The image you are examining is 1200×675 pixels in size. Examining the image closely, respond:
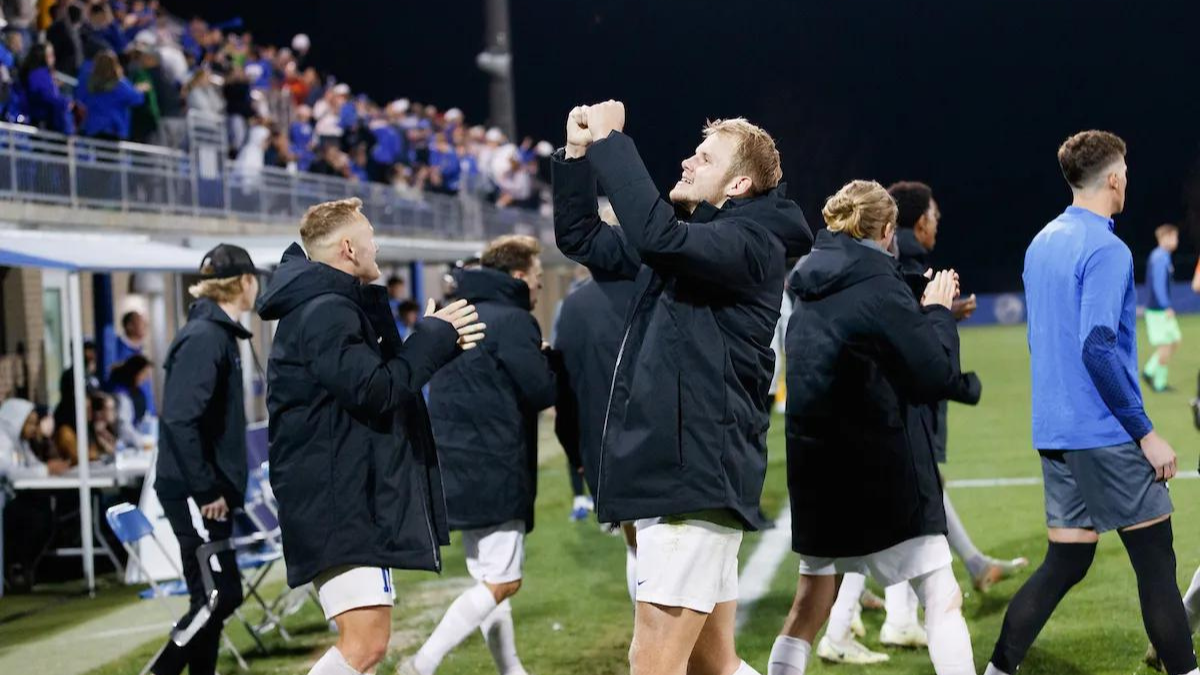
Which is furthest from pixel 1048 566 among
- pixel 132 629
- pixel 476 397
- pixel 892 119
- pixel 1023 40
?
pixel 1023 40

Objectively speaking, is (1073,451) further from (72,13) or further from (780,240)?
(72,13)

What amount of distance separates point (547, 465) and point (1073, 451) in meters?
10.8

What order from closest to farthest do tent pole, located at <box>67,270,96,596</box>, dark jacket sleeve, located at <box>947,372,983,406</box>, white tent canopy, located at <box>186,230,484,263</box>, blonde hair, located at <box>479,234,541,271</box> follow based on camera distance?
dark jacket sleeve, located at <box>947,372,983,406</box> < blonde hair, located at <box>479,234,541,271</box> < tent pole, located at <box>67,270,96,596</box> < white tent canopy, located at <box>186,230,484,263</box>

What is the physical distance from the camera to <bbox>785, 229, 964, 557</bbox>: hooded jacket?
461 centimetres

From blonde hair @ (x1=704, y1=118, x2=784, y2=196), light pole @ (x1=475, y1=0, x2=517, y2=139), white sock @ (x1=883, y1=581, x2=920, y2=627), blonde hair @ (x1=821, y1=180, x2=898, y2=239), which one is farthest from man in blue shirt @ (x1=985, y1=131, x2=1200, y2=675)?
light pole @ (x1=475, y1=0, x2=517, y2=139)

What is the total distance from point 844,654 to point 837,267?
6.99 feet

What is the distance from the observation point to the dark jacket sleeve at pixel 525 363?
238 inches

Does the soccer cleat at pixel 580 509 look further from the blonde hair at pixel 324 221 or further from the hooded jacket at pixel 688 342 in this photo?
the hooded jacket at pixel 688 342

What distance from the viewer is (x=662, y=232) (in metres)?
3.44

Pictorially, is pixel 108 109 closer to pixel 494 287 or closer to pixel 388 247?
pixel 388 247

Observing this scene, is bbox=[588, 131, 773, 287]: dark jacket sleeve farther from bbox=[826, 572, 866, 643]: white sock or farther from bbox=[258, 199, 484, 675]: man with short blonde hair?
bbox=[826, 572, 866, 643]: white sock

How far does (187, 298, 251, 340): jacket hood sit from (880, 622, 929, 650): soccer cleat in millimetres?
3071

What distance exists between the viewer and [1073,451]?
4738 mm

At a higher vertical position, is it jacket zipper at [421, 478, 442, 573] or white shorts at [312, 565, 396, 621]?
jacket zipper at [421, 478, 442, 573]
